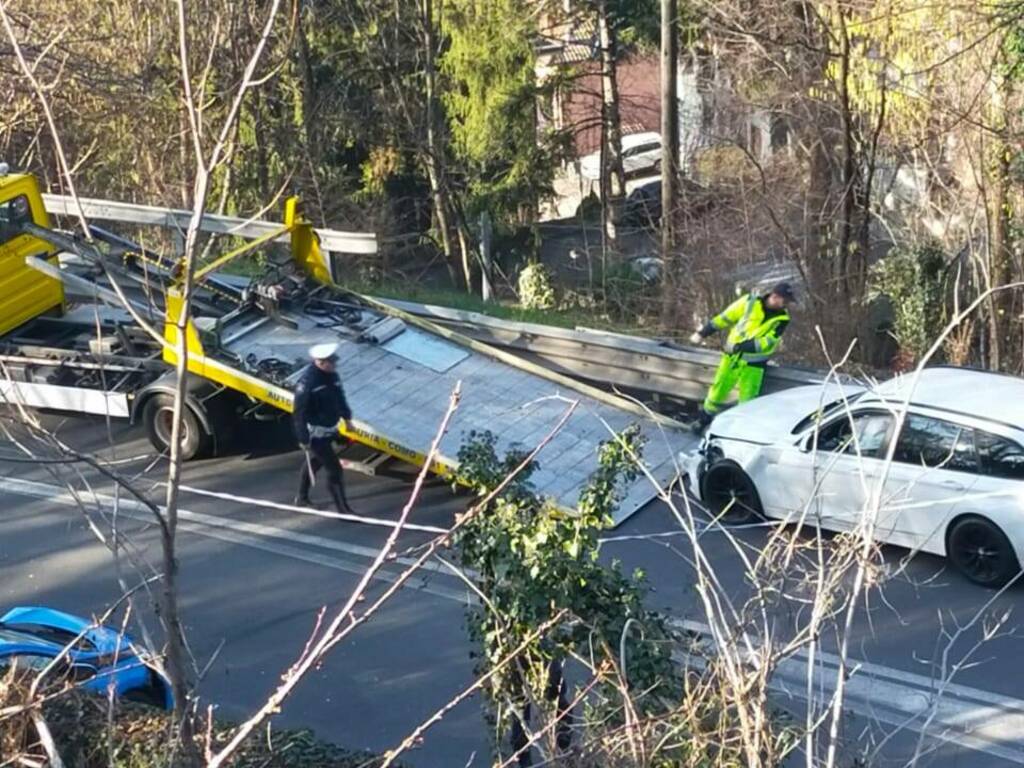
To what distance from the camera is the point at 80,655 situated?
7.74m

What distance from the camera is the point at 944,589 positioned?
999 cm

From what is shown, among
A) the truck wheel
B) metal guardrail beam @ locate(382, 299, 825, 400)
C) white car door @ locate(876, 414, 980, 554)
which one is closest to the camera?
white car door @ locate(876, 414, 980, 554)

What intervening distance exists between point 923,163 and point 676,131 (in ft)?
10.6

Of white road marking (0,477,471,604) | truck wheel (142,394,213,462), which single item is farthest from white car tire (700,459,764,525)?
truck wheel (142,394,213,462)

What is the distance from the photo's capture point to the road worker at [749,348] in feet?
40.2

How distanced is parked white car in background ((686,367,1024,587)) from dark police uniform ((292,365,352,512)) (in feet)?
8.94

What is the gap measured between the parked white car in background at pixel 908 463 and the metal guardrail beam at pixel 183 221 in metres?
3.99

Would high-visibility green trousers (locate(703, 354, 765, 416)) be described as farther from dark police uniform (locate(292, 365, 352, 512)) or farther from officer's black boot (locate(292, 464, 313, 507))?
officer's black boot (locate(292, 464, 313, 507))

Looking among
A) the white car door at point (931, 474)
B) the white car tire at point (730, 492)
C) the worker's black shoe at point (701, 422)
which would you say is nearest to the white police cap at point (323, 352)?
the white car tire at point (730, 492)

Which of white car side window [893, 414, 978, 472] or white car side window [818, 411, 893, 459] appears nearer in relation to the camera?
white car side window [893, 414, 978, 472]

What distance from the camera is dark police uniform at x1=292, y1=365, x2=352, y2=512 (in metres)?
11.2

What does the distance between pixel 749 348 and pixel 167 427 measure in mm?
4991

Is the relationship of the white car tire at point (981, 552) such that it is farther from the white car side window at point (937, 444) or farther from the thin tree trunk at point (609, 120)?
the thin tree trunk at point (609, 120)

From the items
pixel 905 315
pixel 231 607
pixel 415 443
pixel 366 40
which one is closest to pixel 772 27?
pixel 905 315
